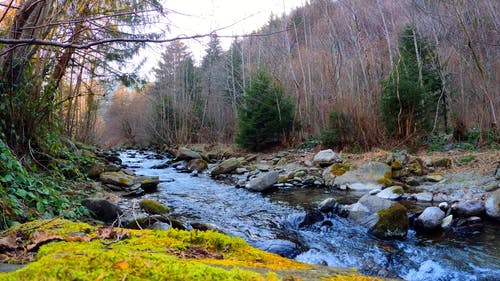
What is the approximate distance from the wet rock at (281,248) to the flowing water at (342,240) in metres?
0.04

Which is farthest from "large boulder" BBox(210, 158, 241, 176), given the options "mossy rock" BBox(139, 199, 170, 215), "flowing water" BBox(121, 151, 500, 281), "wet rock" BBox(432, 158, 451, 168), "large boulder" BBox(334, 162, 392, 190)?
"wet rock" BBox(432, 158, 451, 168)

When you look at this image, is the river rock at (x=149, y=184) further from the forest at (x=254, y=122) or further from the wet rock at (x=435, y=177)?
the wet rock at (x=435, y=177)

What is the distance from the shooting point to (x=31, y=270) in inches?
36.2

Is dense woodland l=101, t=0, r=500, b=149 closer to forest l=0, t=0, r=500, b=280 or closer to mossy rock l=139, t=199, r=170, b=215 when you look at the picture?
forest l=0, t=0, r=500, b=280

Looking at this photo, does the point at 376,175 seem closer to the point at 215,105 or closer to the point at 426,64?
the point at 426,64

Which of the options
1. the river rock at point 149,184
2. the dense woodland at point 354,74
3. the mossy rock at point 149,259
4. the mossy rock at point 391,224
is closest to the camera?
the mossy rock at point 149,259

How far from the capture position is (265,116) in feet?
49.4

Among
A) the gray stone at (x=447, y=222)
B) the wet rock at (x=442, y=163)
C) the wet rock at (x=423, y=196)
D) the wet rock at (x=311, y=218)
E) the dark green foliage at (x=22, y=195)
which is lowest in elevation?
the wet rock at (x=423, y=196)

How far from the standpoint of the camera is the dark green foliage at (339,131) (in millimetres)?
11594

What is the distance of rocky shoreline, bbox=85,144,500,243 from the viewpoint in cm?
515

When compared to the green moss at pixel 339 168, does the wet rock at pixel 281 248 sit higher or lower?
higher

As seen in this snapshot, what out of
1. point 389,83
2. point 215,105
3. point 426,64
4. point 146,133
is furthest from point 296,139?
point 146,133

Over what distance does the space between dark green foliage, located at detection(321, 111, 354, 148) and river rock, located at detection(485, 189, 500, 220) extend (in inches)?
238

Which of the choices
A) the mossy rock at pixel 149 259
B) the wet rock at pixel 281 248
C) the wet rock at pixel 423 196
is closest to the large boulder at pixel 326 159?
the wet rock at pixel 423 196
